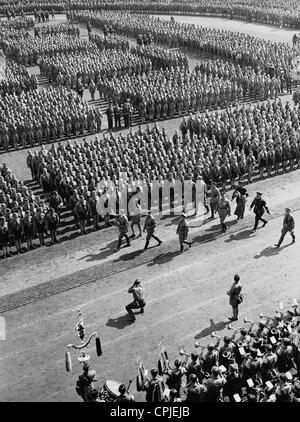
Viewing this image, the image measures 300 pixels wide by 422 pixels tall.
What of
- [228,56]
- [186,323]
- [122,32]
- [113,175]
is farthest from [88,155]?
[122,32]

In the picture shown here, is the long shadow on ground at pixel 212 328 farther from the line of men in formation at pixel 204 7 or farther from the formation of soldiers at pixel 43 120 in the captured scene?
the line of men in formation at pixel 204 7

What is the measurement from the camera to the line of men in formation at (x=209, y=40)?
37562mm

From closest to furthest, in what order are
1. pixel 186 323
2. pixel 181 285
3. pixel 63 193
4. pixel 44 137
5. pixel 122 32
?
pixel 186 323, pixel 181 285, pixel 63 193, pixel 44 137, pixel 122 32

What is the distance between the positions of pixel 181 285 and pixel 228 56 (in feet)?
99.3

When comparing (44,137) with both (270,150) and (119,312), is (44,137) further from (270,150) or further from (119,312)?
(119,312)

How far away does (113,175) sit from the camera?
20953 millimetres

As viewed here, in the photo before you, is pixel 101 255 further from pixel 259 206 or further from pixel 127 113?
pixel 127 113

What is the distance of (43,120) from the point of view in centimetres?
2805

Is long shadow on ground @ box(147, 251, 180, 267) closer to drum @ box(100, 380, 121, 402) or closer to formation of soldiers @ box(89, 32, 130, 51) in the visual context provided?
drum @ box(100, 380, 121, 402)

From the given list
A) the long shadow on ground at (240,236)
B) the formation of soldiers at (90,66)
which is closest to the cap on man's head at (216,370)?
the long shadow on ground at (240,236)

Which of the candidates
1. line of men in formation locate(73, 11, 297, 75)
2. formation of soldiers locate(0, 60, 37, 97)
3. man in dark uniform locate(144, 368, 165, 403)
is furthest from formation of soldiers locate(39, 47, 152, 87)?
man in dark uniform locate(144, 368, 165, 403)

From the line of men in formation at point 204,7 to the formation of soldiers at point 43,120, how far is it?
32.5 meters

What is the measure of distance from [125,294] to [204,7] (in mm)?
56777

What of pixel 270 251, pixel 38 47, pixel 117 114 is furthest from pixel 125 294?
pixel 38 47
